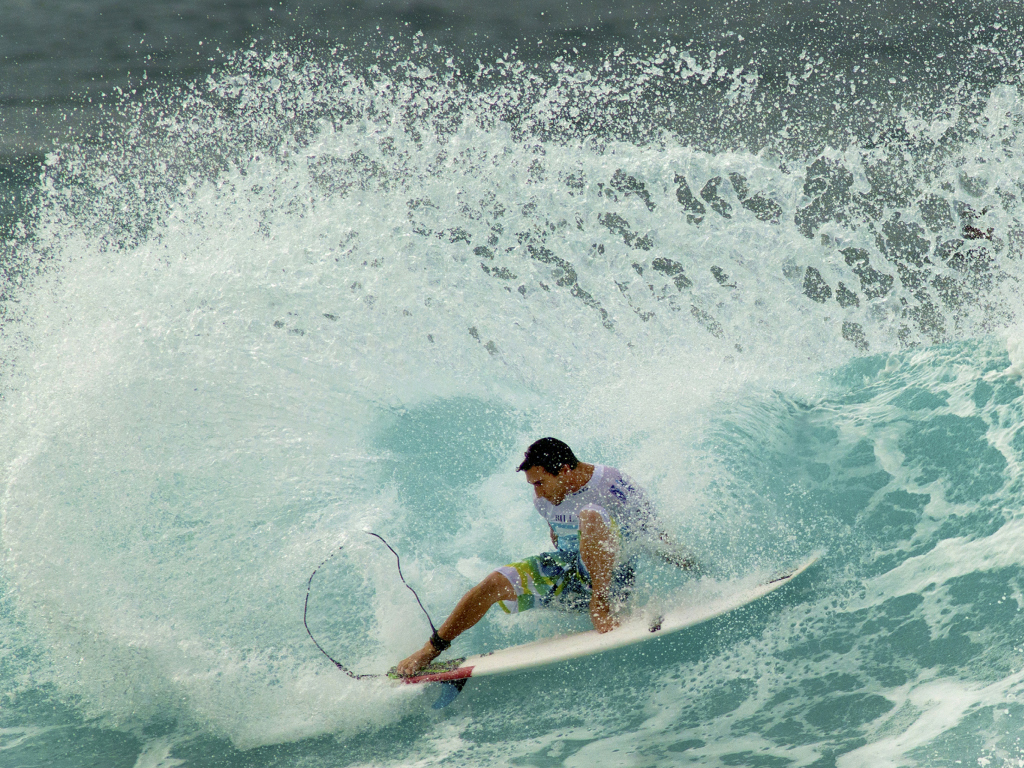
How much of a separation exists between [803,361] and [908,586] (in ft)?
7.90

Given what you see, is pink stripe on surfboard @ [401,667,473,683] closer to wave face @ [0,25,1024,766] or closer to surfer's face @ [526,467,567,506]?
wave face @ [0,25,1024,766]

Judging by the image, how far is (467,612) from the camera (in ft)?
13.0

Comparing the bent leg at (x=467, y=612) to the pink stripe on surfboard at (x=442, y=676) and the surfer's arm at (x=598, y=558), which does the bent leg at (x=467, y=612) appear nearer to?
the pink stripe on surfboard at (x=442, y=676)

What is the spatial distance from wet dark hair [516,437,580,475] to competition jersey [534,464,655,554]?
191 mm

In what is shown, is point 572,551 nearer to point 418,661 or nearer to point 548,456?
point 548,456

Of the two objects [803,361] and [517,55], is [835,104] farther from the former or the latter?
[803,361]

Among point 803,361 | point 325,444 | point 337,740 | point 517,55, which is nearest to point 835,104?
point 517,55

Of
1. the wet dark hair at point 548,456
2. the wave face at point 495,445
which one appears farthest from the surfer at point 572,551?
the wave face at point 495,445

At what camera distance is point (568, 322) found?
6.38 m

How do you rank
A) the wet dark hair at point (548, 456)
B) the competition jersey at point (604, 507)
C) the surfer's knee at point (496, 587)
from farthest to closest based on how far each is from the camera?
the surfer's knee at point (496, 587) < the competition jersey at point (604, 507) < the wet dark hair at point (548, 456)

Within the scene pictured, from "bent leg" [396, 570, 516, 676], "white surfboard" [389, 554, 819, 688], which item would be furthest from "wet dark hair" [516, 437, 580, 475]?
"white surfboard" [389, 554, 819, 688]

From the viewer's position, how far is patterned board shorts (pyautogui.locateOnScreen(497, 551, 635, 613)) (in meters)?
4.01

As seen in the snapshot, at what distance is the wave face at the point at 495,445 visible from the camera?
400 centimetres

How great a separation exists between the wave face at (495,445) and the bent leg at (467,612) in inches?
8.4
